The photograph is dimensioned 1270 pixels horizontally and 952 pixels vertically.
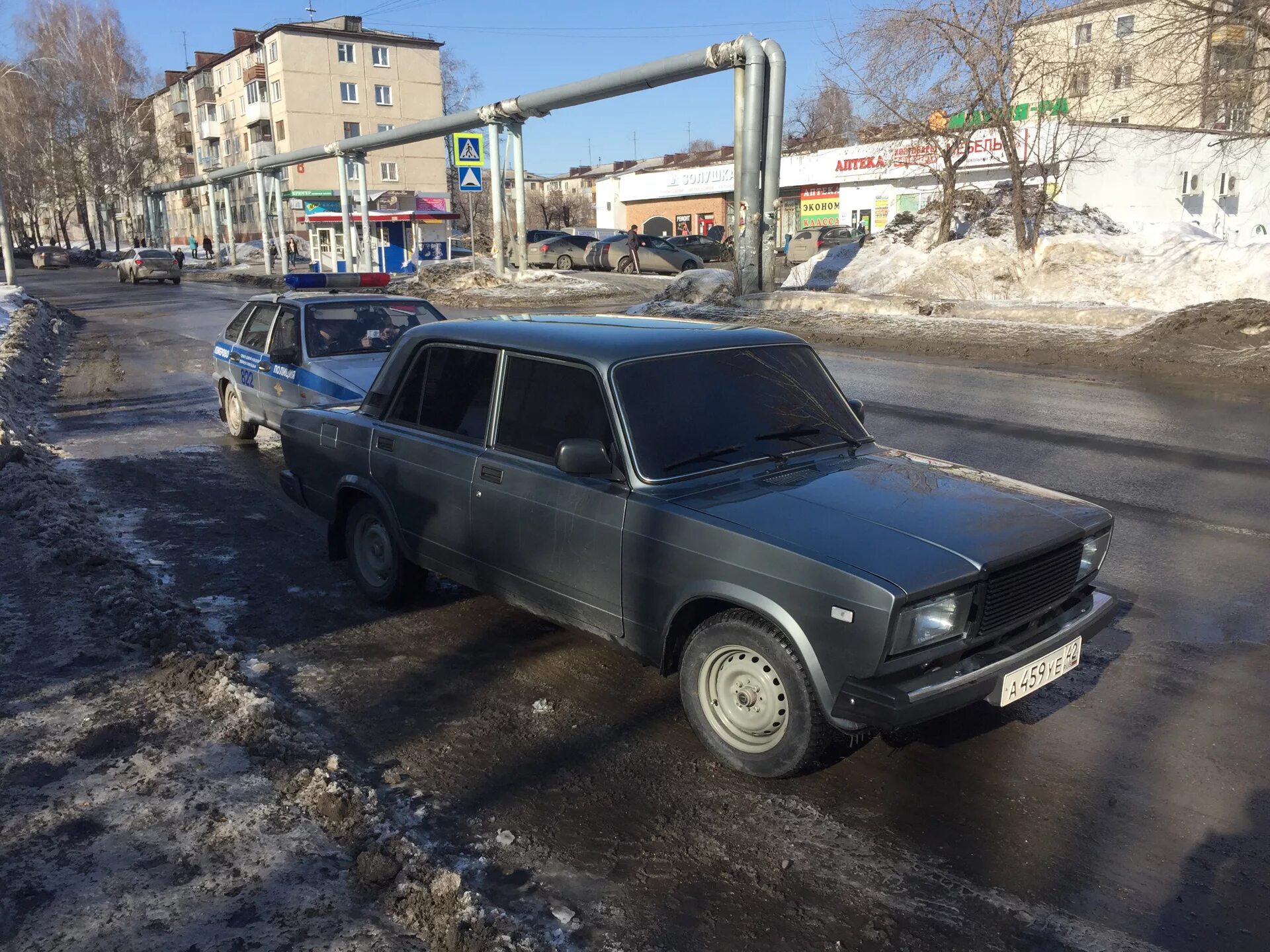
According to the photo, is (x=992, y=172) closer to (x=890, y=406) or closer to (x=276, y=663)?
(x=890, y=406)

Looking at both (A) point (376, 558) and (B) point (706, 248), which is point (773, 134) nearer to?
(A) point (376, 558)

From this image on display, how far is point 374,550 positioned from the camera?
5766 millimetres

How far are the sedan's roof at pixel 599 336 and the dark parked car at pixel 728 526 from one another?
0.7 inches

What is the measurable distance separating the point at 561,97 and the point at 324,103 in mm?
53341

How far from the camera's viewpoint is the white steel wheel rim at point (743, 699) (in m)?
3.64

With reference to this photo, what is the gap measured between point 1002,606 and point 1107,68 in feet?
74.5

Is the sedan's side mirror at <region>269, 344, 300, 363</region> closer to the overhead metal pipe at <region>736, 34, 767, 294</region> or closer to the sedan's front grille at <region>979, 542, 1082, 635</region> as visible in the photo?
the sedan's front grille at <region>979, 542, 1082, 635</region>

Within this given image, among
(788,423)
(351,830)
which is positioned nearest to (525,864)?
(351,830)

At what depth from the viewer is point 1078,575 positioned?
13.4 ft

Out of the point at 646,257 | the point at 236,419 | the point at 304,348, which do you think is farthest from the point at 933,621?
the point at 646,257

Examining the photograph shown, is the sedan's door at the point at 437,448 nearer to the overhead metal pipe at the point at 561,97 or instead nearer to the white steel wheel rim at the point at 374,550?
the white steel wheel rim at the point at 374,550

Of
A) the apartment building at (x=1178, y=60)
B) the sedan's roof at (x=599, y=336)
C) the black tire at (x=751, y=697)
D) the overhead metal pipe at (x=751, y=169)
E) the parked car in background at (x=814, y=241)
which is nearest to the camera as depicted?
the black tire at (x=751, y=697)

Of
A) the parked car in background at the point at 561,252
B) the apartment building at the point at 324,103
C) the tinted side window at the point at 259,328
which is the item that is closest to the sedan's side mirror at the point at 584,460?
the tinted side window at the point at 259,328

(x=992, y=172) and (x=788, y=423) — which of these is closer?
(x=788, y=423)
